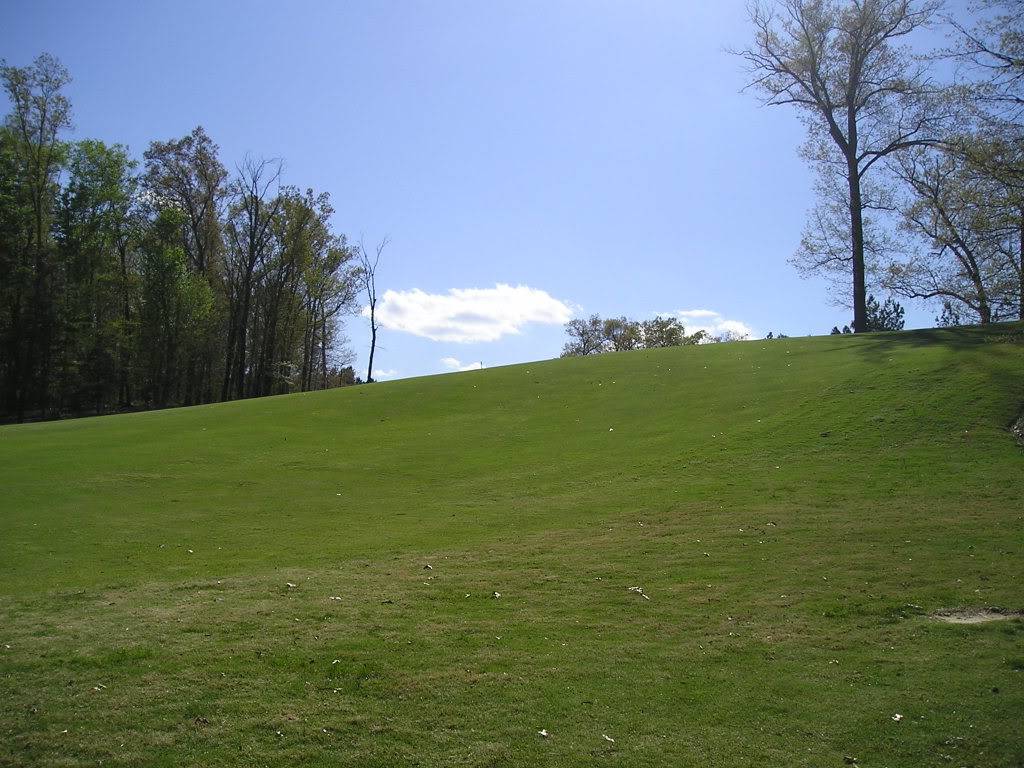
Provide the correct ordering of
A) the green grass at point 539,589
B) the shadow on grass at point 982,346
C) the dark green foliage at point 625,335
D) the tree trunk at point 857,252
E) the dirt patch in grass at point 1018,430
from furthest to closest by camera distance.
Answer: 1. the dark green foliage at point 625,335
2. the tree trunk at point 857,252
3. the shadow on grass at point 982,346
4. the dirt patch in grass at point 1018,430
5. the green grass at point 539,589

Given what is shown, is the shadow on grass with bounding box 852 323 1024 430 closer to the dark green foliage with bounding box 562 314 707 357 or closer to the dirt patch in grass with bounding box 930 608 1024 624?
the dirt patch in grass with bounding box 930 608 1024 624

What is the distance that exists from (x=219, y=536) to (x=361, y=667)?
764cm

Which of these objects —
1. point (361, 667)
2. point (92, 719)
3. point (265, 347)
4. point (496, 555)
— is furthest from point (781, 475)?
point (265, 347)

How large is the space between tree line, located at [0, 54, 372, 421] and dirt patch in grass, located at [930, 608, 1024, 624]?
5766 centimetres

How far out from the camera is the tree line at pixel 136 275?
176 feet

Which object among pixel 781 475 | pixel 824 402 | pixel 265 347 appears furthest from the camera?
pixel 265 347

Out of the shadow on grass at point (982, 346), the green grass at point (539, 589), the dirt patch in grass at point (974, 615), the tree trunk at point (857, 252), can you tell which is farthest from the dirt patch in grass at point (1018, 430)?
the tree trunk at point (857, 252)

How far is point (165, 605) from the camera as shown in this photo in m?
9.90

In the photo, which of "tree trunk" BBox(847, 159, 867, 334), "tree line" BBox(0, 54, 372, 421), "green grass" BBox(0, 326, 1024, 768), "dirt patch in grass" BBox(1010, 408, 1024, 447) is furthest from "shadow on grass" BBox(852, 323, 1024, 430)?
"tree line" BBox(0, 54, 372, 421)

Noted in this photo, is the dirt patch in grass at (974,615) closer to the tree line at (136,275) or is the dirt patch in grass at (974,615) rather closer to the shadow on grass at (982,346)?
the shadow on grass at (982,346)

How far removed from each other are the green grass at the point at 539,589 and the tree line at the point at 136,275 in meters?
37.4

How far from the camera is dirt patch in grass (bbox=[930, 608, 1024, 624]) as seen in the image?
29.5 feet

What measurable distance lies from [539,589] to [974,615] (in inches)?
231

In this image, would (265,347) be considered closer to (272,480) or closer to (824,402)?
(272,480)
